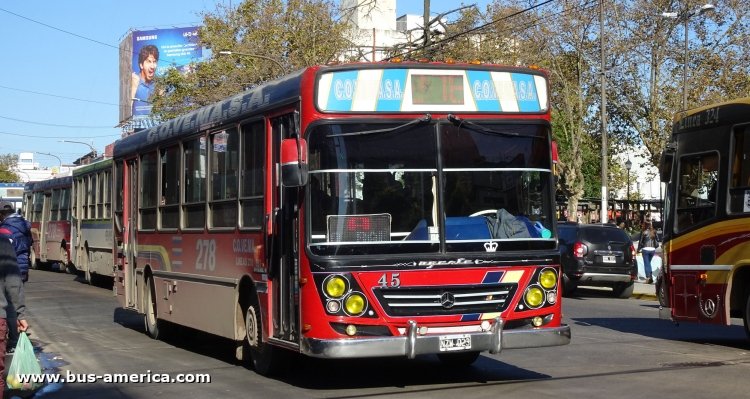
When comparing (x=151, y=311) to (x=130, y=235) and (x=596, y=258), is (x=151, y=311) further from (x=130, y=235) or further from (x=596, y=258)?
(x=596, y=258)

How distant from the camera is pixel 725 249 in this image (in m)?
13.9

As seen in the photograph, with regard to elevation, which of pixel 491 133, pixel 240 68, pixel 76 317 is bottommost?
pixel 76 317

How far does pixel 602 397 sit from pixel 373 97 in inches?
136

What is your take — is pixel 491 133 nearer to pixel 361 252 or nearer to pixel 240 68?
pixel 361 252

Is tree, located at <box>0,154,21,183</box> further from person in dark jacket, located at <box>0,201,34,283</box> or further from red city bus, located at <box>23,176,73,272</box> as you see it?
person in dark jacket, located at <box>0,201,34,283</box>

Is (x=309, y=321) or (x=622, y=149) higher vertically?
(x=622, y=149)

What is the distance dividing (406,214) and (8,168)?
13834 centimetres

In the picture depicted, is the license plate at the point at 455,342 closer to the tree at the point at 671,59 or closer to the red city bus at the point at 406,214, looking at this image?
the red city bus at the point at 406,214

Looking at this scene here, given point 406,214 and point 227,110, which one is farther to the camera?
point 227,110

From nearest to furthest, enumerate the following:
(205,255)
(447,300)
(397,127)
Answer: (447,300)
(397,127)
(205,255)

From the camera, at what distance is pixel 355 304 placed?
958 centimetres

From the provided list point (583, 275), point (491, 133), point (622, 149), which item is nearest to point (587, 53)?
point (622, 149)

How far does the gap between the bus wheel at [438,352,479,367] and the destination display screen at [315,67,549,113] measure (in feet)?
9.92

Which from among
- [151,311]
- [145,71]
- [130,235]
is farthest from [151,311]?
[145,71]
